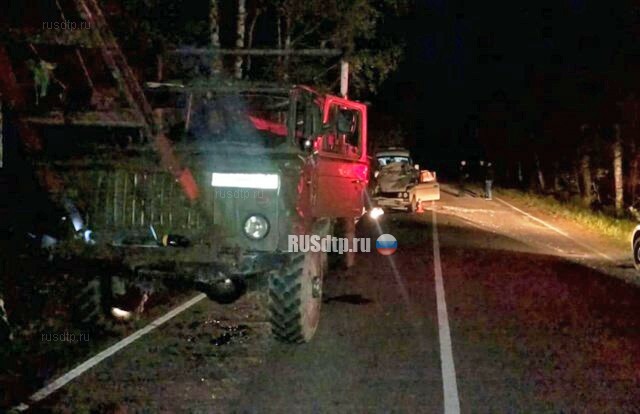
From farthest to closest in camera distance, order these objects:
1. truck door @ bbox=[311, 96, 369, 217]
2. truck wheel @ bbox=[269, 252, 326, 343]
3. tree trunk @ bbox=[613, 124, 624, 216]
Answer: tree trunk @ bbox=[613, 124, 624, 216] < truck door @ bbox=[311, 96, 369, 217] < truck wheel @ bbox=[269, 252, 326, 343]

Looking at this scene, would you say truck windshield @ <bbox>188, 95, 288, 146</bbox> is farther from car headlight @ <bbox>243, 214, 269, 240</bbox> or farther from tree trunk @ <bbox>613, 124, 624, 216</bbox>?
tree trunk @ <bbox>613, 124, 624, 216</bbox>

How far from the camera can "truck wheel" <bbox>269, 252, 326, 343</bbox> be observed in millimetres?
8445

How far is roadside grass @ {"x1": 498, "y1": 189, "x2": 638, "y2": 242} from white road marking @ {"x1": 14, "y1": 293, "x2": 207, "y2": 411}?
15.0m

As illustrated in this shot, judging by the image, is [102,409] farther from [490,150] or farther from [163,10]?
[490,150]

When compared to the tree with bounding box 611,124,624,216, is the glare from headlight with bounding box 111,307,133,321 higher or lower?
lower

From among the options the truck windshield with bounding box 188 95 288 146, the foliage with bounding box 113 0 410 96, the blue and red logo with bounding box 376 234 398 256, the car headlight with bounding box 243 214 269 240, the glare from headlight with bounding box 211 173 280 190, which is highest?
the foliage with bounding box 113 0 410 96

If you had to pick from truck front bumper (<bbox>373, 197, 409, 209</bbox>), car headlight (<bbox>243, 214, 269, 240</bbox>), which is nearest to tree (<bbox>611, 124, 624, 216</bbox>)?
truck front bumper (<bbox>373, 197, 409, 209</bbox>)

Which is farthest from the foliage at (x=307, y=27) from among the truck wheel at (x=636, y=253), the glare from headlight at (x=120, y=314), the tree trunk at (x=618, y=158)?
the tree trunk at (x=618, y=158)

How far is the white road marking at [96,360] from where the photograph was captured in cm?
685

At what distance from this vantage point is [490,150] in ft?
211

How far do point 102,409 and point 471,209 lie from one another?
26.9 metres

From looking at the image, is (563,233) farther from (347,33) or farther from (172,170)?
(172,170)

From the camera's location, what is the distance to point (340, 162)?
10656 mm

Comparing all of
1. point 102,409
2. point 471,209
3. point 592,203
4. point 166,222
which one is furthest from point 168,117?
point 592,203
